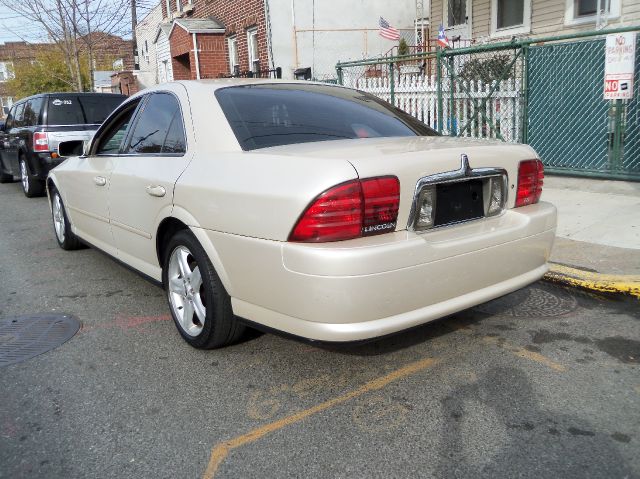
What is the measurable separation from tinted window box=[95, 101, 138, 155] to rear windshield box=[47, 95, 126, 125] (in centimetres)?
558

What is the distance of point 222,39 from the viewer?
18766mm

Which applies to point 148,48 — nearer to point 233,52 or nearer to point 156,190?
point 233,52

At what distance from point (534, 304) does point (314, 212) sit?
7.47 feet

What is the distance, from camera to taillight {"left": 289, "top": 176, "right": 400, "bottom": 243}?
2527 mm

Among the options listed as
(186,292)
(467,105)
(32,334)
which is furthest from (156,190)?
(467,105)

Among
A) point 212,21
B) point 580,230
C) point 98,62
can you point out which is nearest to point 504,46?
point 580,230

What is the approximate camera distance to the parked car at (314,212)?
2555 millimetres

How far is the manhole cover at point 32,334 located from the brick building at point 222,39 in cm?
1346

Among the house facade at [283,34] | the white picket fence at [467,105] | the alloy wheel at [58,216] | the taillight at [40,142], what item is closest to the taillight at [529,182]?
the alloy wheel at [58,216]

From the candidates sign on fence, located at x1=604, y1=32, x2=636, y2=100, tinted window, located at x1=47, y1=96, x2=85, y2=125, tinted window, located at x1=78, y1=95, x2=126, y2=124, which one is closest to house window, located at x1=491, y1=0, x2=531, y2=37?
sign on fence, located at x1=604, y1=32, x2=636, y2=100

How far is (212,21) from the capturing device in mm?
18969

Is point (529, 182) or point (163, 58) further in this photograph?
point (163, 58)

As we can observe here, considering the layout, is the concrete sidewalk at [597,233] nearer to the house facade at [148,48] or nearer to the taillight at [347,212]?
the taillight at [347,212]

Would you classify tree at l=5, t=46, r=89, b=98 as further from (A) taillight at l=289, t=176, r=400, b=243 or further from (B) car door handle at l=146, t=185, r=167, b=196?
(A) taillight at l=289, t=176, r=400, b=243
